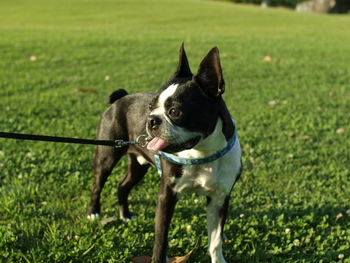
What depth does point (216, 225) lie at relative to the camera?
137 inches

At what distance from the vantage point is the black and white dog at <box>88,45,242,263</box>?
9.23 feet

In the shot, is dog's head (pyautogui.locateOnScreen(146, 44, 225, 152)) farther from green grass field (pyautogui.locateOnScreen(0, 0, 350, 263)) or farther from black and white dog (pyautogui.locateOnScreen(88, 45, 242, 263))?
green grass field (pyautogui.locateOnScreen(0, 0, 350, 263))

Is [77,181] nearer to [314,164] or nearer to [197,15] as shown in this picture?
[314,164]

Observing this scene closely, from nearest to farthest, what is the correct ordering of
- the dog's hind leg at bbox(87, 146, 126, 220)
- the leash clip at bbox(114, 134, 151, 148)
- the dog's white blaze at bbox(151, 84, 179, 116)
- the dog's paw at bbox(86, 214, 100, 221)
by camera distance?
the dog's white blaze at bbox(151, 84, 179, 116) → the leash clip at bbox(114, 134, 151, 148) → the dog's hind leg at bbox(87, 146, 126, 220) → the dog's paw at bbox(86, 214, 100, 221)

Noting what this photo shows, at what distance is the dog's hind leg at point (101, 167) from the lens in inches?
154

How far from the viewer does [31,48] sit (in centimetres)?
1262

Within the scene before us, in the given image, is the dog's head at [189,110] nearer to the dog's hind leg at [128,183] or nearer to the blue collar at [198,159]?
the blue collar at [198,159]

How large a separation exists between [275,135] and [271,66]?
17.2 feet

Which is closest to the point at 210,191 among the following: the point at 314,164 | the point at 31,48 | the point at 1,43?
the point at 314,164

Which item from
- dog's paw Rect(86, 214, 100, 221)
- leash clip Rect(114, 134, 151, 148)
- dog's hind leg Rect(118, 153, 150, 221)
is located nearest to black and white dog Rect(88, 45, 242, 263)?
leash clip Rect(114, 134, 151, 148)

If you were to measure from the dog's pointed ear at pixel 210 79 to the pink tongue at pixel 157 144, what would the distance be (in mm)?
462

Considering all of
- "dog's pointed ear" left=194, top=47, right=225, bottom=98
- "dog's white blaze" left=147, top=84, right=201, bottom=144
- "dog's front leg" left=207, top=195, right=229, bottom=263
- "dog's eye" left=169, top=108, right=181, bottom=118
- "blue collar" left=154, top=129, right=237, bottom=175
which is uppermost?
"dog's pointed ear" left=194, top=47, right=225, bottom=98

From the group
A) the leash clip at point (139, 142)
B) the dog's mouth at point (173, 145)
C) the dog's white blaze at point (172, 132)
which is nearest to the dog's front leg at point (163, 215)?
the leash clip at point (139, 142)

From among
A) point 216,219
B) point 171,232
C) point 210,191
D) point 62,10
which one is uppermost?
point 62,10
